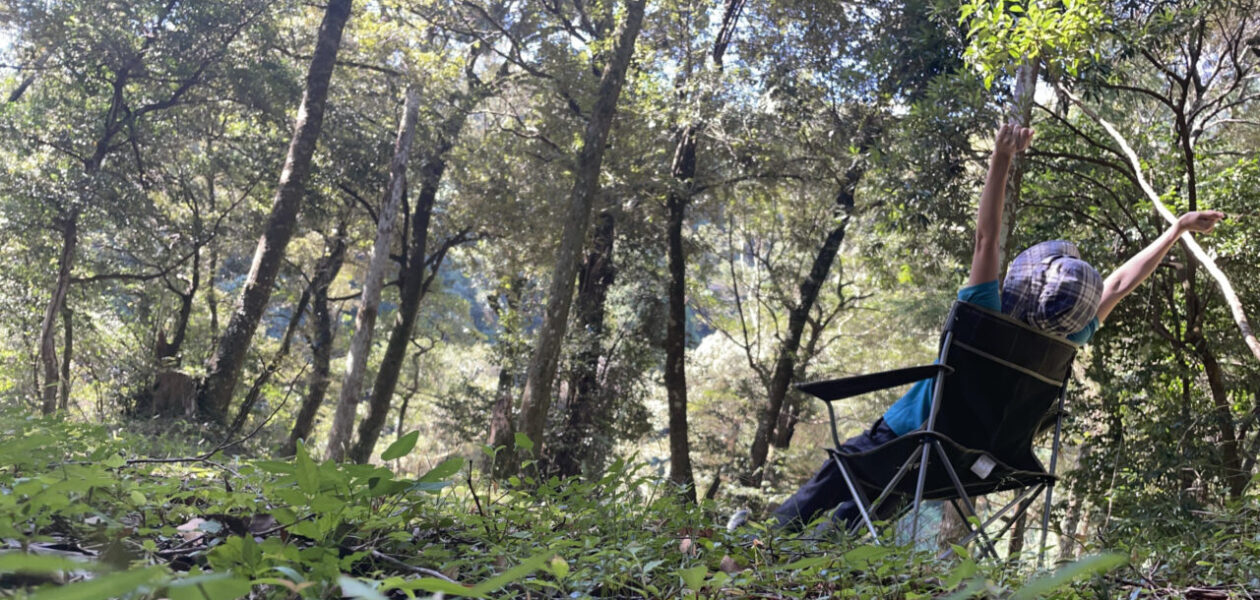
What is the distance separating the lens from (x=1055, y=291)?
287 centimetres

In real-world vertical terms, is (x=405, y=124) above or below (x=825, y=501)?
above

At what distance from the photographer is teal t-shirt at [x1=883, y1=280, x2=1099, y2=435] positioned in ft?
9.59

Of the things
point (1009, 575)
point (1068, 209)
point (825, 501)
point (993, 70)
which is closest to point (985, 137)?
point (1068, 209)

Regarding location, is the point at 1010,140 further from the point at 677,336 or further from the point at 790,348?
the point at 790,348

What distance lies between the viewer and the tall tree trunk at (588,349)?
13242mm

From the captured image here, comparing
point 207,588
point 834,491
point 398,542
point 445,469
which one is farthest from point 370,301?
point 207,588

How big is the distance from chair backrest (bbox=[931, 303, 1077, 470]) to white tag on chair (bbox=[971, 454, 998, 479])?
5 cm

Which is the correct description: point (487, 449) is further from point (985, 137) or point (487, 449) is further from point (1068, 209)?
point (1068, 209)

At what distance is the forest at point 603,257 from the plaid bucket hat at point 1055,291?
0.99 feet

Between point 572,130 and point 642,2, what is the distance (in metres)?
5.55

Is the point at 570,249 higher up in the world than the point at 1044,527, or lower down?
higher up

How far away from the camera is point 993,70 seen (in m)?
5.04

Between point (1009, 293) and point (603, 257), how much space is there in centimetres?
1079

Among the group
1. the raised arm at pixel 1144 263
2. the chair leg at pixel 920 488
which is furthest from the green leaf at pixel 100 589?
the raised arm at pixel 1144 263
